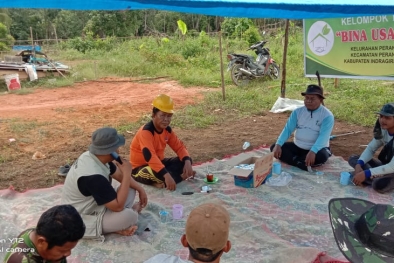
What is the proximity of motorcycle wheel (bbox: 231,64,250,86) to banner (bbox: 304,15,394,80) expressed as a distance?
382cm

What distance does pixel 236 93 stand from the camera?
9148 millimetres

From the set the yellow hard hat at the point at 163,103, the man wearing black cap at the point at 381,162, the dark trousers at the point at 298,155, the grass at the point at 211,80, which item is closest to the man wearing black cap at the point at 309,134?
the dark trousers at the point at 298,155

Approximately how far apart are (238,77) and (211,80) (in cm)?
98

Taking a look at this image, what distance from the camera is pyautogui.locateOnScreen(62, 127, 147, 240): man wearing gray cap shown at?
2.62 meters

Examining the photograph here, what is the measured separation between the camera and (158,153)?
396 cm

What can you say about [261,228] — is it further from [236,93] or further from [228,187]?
[236,93]

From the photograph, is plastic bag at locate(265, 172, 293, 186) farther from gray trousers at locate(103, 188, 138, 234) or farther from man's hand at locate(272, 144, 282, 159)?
gray trousers at locate(103, 188, 138, 234)

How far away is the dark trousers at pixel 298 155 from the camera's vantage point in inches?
169

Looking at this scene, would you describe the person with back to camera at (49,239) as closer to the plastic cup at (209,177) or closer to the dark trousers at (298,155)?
the plastic cup at (209,177)

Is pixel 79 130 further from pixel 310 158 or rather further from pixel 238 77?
pixel 238 77

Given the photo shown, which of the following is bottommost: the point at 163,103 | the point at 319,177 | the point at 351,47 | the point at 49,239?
the point at 319,177

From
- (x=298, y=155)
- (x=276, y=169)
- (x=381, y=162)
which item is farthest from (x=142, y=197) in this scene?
(x=381, y=162)

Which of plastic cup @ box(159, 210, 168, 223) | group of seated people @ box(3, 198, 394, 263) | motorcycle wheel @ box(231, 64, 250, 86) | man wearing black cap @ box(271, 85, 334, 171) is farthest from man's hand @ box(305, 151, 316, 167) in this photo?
motorcycle wheel @ box(231, 64, 250, 86)

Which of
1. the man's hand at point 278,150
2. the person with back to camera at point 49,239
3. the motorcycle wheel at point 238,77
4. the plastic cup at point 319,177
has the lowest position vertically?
the plastic cup at point 319,177
